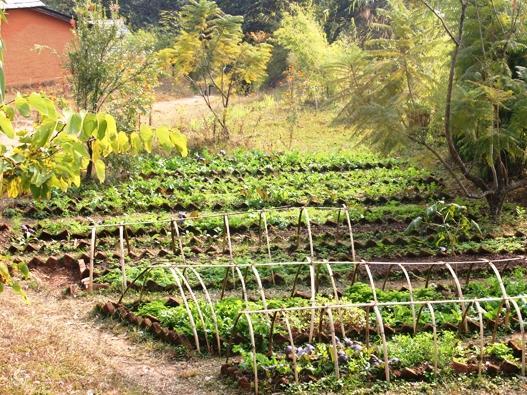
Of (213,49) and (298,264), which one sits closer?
(298,264)

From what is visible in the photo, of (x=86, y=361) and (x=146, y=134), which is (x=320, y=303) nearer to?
(x=86, y=361)

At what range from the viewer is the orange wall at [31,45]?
82.1 ft

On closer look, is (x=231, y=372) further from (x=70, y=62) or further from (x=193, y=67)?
(x=193, y=67)

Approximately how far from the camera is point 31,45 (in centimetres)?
2533

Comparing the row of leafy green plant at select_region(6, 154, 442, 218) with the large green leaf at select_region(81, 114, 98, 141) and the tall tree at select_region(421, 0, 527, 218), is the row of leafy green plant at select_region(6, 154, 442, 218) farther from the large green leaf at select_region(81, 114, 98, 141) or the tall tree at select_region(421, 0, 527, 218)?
A: the large green leaf at select_region(81, 114, 98, 141)

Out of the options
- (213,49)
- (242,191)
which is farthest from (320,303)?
(213,49)

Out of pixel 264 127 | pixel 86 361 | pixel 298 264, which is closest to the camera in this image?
pixel 86 361

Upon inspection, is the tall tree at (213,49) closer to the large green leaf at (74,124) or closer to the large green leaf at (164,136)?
the large green leaf at (164,136)

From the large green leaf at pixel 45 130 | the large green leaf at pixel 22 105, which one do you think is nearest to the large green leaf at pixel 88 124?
the large green leaf at pixel 45 130

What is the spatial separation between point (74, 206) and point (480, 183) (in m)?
7.07

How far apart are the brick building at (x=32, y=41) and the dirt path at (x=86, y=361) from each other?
19.1 meters

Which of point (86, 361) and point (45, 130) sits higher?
point (45, 130)

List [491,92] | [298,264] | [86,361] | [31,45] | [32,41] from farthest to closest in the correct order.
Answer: [32,41] → [31,45] → [491,92] → [298,264] → [86,361]

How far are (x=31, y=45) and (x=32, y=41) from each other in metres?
0.20
